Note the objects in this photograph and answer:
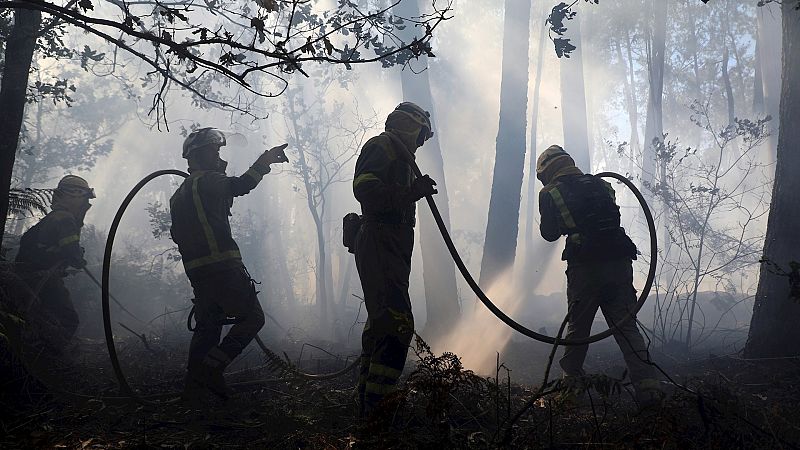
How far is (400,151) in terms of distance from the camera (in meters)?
4.05

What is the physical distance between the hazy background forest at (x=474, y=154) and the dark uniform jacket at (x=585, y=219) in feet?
5.07

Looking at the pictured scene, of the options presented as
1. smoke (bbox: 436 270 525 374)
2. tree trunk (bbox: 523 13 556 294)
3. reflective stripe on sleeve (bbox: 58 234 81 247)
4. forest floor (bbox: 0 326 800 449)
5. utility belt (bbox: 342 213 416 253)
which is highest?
tree trunk (bbox: 523 13 556 294)

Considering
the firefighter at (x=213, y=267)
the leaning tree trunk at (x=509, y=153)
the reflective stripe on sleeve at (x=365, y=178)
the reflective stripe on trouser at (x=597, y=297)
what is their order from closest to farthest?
the reflective stripe on sleeve at (x=365, y=178)
the firefighter at (x=213, y=267)
the reflective stripe on trouser at (x=597, y=297)
the leaning tree trunk at (x=509, y=153)

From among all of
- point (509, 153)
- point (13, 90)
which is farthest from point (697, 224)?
point (13, 90)

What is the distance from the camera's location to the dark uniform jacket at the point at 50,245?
6.41 m

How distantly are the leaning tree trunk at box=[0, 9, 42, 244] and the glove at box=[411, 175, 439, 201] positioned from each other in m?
3.02

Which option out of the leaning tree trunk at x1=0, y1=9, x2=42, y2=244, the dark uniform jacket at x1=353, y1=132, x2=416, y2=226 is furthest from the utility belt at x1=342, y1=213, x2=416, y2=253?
the leaning tree trunk at x1=0, y1=9, x2=42, y2=244

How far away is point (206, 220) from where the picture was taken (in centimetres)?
468

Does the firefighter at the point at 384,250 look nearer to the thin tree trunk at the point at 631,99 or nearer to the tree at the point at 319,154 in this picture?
the tree at the point at 319,154

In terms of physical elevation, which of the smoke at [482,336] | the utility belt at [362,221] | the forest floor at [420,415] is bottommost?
the forest floor at [420,415]

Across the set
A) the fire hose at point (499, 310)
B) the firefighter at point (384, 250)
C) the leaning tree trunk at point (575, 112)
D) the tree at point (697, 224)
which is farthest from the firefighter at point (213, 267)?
the leaning tree trunk at point (575, 112)

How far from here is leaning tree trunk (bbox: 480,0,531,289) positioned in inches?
381

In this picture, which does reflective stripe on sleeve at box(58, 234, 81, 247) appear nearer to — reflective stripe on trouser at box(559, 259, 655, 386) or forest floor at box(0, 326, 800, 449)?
forest floor at box(0, 326, 800, 449)

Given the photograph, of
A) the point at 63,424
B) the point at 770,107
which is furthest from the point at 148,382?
the point at 770,107
